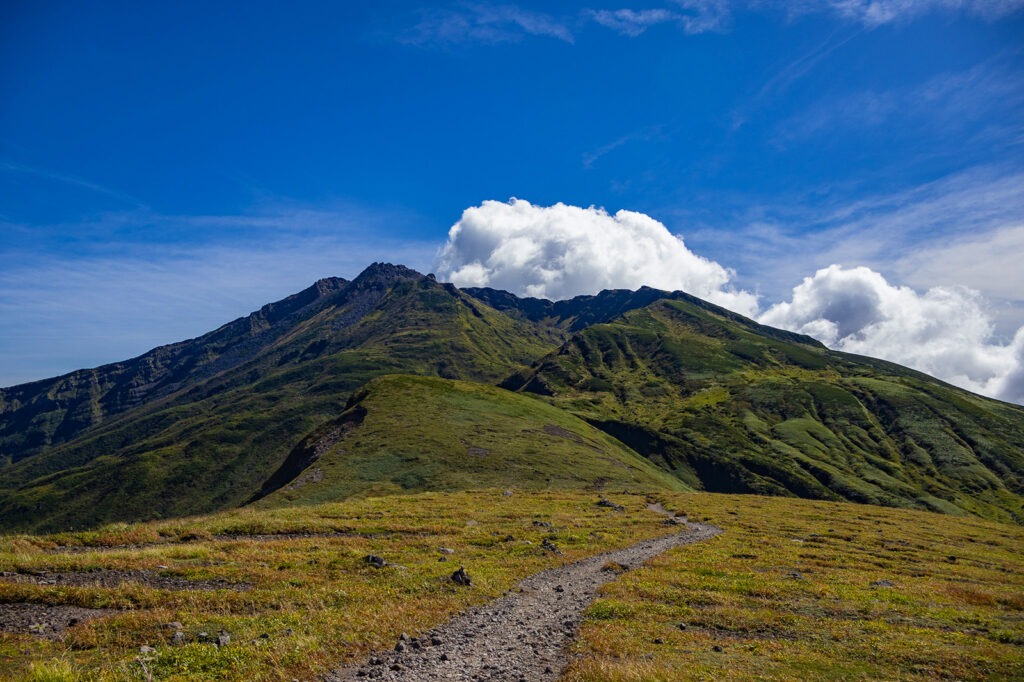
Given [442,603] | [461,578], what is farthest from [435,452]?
[442,603]

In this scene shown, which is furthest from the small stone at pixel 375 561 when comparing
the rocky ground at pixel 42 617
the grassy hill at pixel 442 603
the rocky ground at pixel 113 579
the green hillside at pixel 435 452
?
the green hillside at pixel 435 452

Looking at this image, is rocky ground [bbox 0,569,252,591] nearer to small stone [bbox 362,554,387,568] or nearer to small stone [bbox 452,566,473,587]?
small stone [bbox 362,554,387,568]

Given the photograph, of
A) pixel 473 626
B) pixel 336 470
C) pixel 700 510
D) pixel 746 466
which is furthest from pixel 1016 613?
pixel 746 466

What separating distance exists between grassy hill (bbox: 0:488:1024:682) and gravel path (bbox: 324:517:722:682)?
868 mm

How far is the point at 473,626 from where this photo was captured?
1895cm

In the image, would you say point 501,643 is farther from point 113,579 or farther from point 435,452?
point 435,452

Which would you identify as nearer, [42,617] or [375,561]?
[42,617]

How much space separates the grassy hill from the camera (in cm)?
1524

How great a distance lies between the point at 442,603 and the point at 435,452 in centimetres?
8150

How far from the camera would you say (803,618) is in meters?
22.0

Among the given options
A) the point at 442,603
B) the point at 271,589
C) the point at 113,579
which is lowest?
the point at 113,579

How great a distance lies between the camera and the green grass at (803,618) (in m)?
16.1

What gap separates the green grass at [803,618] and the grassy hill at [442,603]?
11cm

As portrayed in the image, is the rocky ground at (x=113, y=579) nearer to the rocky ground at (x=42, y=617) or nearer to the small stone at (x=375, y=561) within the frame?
the rocky ground at (x=42, y=617)
